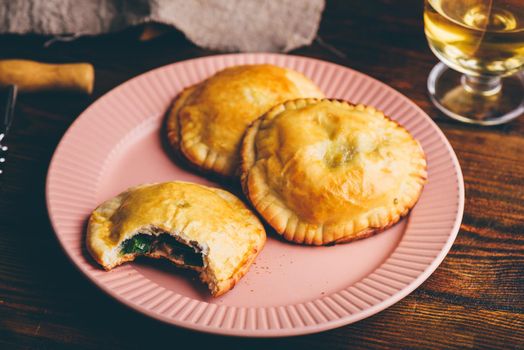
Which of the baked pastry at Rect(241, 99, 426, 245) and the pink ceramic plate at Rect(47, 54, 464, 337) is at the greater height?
the baked pastry at Rect(241, 99, 426, 245)

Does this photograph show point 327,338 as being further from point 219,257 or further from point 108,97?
point 108,97

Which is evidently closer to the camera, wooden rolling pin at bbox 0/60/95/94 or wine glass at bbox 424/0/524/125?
wine glass at bbox 424/0/524/125

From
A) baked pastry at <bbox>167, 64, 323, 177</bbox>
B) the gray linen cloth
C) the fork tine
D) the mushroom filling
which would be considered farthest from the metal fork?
the mushroom filling

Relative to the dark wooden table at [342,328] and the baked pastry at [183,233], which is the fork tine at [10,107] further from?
the baked pastry at [183,233]

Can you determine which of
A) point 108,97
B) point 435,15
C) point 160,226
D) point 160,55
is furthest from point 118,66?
point 435,15

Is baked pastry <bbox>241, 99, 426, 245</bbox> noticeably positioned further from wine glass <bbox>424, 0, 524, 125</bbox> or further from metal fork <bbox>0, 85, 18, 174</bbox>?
metal fork <bbox>0, 85, 18, 174</bbox>

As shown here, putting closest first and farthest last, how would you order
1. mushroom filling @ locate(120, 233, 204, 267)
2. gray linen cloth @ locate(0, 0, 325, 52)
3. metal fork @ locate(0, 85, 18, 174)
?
mushroom filling @ locate(120, 233, 204, 267) < metal fork @ locate(0, 85, 18, 174) < gray linen cloth @ locate(0, 0, 325, 52)

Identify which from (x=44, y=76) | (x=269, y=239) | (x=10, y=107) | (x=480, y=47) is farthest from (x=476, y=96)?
(x=10, y=107)

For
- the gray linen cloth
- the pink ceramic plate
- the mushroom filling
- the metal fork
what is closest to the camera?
the pink ceramic plate
